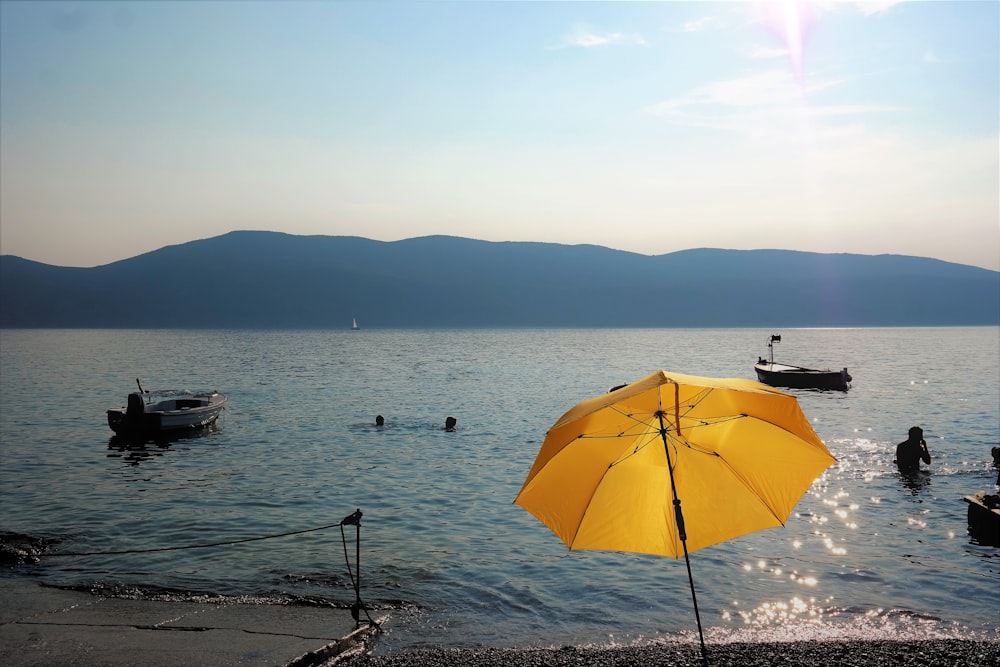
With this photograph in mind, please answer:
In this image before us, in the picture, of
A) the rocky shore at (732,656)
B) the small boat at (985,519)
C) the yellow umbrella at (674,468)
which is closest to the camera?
the yellow umbrella at (674,468)

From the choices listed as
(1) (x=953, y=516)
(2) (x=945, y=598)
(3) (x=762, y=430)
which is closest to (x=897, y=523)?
(1) (x=953, y=516)

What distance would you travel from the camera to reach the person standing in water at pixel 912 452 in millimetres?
26234

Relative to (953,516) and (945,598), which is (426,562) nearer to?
(945,598)

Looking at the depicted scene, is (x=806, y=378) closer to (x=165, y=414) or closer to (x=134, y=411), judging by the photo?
(x=165, y=414)


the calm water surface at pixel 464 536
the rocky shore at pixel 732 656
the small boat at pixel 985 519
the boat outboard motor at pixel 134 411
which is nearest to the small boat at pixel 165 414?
the boat outboard motor at pixel 134 411

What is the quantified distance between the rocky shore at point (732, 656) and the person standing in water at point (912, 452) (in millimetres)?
15971

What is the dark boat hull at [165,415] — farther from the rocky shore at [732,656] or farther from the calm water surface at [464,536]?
the rocky shore at [732,656]

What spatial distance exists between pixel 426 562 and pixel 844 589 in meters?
8.61

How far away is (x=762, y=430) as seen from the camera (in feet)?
23.1

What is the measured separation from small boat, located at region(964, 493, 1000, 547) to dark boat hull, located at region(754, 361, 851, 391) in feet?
134

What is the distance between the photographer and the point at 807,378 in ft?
198

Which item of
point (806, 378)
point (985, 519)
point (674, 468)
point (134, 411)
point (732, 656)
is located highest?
point (674, 468)

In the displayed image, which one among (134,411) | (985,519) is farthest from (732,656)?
(134,411)

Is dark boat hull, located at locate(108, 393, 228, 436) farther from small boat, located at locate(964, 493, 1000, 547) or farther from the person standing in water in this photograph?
small boat, located at locate(964, 493, 1000, 547)
